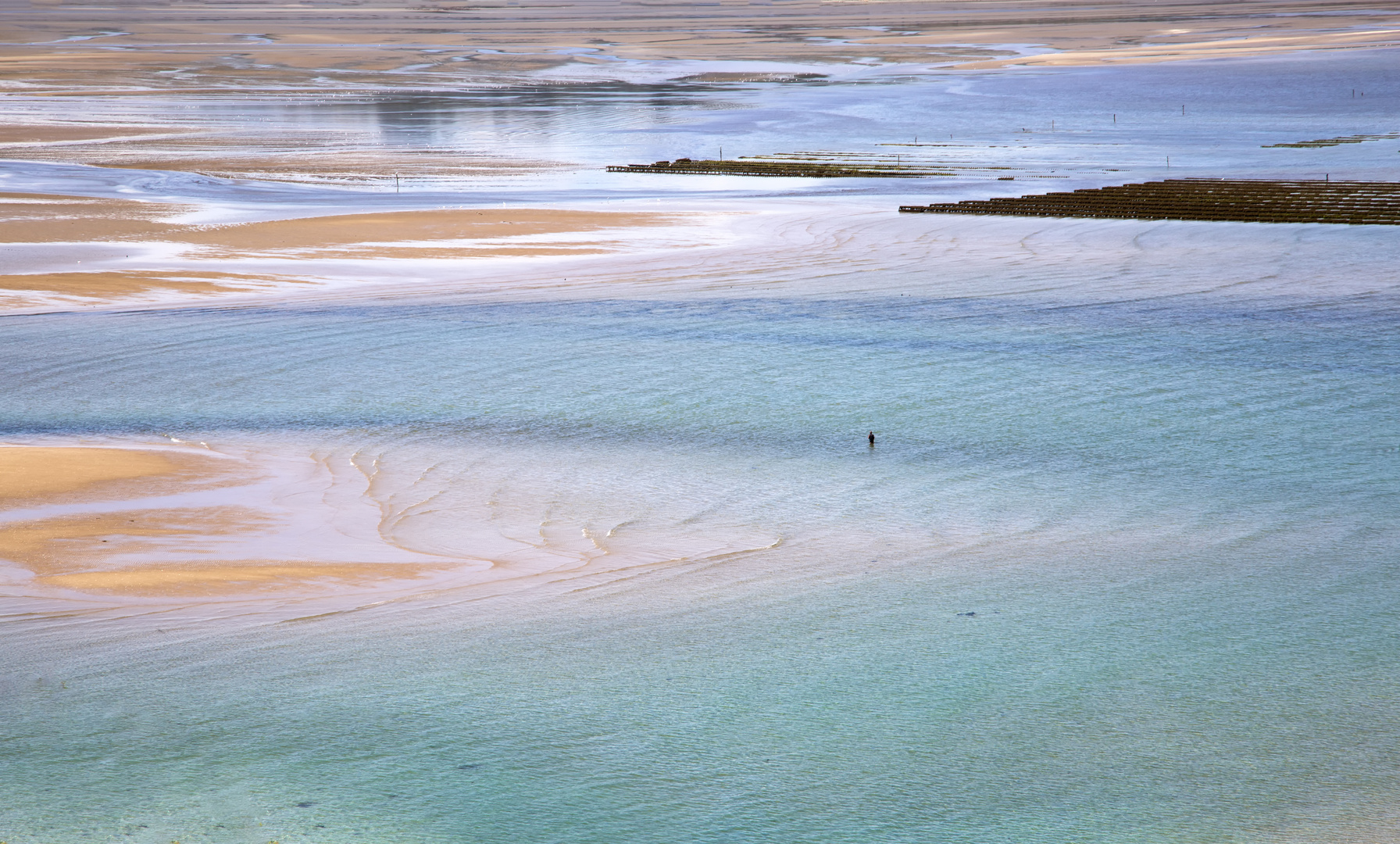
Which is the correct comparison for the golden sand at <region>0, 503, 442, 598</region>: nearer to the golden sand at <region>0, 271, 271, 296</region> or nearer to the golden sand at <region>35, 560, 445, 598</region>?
the golden sand at <region>35, 560, 445, 598</region>

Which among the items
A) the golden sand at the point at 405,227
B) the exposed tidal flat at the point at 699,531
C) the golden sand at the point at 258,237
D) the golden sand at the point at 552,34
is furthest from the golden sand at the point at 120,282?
the golden sand at the point at 552,34

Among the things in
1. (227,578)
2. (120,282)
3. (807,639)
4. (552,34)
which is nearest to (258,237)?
(120,282)

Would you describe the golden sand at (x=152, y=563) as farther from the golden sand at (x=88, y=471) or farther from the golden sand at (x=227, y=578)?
the golden sand at (x=88, y=471)

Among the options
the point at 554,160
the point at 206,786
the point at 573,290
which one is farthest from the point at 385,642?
the point at 554,160

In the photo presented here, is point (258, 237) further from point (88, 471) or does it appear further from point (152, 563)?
point (152, 563)

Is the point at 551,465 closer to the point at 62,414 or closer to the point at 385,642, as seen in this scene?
the point at 385,642

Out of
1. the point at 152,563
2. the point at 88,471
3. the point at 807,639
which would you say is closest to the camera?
the point at 807,639
